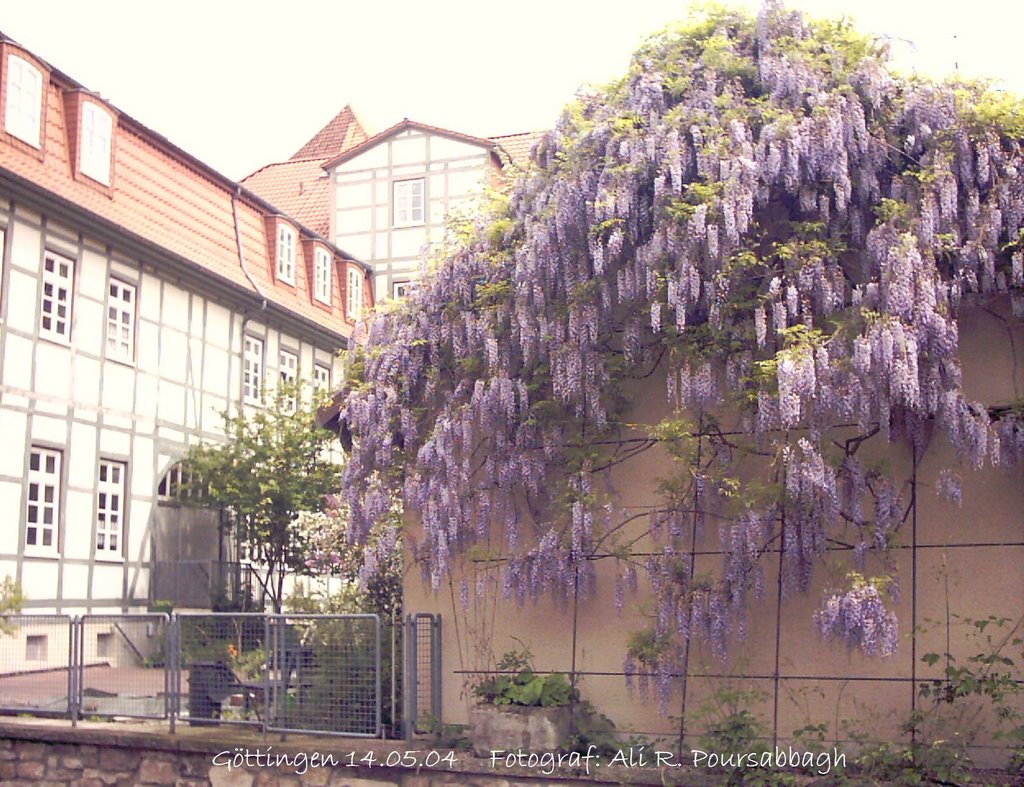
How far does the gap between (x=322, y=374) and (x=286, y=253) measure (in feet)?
7.58

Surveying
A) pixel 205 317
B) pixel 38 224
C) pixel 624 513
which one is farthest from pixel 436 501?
pixel 205 317

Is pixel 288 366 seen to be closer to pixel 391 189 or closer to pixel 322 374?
pixel 322 374

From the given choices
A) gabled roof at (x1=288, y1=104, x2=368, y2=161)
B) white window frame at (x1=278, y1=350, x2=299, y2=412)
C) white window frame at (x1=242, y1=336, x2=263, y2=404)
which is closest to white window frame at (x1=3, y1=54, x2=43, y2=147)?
white window frame at (x1=242, y1=336, x2=263, y2=404)

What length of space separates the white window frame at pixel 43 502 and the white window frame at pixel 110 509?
2.58 ft

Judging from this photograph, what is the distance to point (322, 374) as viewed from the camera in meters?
23.4

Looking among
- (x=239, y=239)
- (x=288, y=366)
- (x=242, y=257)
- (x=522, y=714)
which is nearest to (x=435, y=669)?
(x=522, y=714)

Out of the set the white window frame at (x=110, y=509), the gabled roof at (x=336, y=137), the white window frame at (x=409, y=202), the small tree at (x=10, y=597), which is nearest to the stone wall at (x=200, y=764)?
the small tree at (x=10, y=597)

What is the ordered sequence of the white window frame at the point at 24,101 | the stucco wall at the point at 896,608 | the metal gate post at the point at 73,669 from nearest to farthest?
the stucco wall at the point at 896,608 < the metal gate post at the point at 73,669 < the white window frame at the point at 24,101

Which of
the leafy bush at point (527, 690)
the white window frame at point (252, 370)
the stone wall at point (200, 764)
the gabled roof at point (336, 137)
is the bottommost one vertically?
the stone wall at point (200, 764)

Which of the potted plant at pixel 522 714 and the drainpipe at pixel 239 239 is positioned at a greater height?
the drainpipe at pixel 239 239

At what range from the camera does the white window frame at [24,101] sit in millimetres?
15570

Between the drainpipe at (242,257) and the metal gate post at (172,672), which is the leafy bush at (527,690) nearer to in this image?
the metal gate post at (172,672)

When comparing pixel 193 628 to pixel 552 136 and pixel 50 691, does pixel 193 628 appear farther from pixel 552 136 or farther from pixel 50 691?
pixel 552 136

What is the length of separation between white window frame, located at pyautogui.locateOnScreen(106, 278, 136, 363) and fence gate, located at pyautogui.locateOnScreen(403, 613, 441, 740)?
9.73 metres
